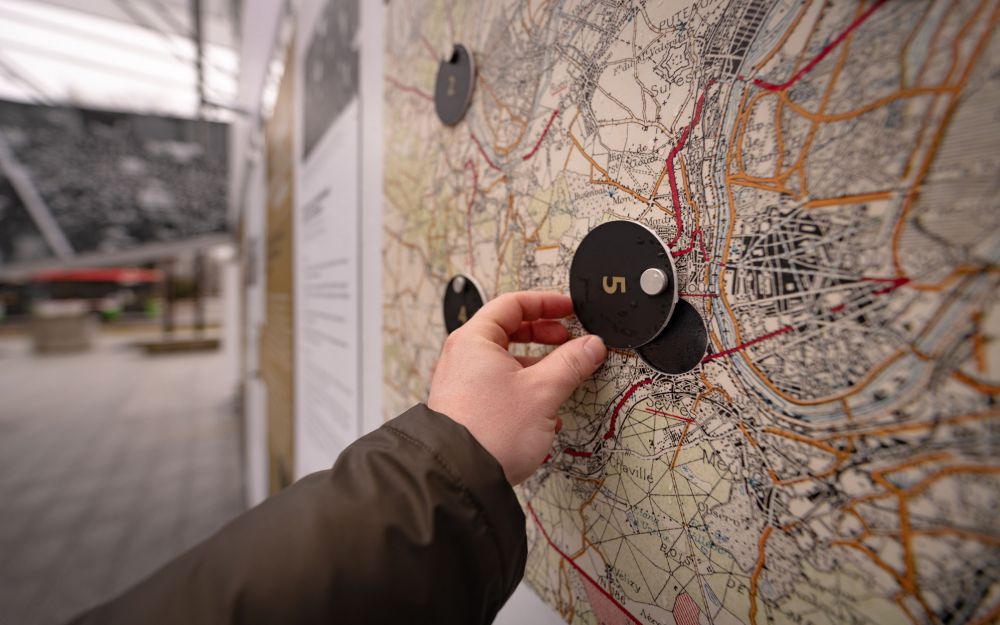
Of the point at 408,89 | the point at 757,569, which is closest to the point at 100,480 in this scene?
the point at 408,89

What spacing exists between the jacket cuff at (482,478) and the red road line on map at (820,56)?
0.33 metres

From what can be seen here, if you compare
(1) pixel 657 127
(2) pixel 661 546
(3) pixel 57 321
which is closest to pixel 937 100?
(1) pixel 657 127

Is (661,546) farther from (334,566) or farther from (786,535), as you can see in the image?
(334,566)

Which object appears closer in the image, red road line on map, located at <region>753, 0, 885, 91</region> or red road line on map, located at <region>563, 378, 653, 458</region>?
red road line on map, located at <region>753, 0, 885, 91</region>

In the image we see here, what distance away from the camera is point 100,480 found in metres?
3.93

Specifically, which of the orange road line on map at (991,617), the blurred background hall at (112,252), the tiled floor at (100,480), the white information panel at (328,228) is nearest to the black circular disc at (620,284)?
the orange road line on map at (991,617)

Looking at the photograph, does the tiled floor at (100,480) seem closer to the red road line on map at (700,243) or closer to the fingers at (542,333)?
the fingers at (542,333)

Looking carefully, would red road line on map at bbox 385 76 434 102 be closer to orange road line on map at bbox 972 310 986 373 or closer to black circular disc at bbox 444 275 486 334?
black circular disc at bbox 444 275 486 334

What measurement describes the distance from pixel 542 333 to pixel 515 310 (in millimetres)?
59

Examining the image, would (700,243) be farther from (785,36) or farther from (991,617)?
(991,617)

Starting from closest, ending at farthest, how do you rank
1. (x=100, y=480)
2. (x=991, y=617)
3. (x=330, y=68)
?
(x=991, y=617)
(x=330, y=68)
(x=100, y=480)

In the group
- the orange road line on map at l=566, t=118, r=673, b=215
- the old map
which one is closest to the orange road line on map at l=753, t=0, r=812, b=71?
the old map

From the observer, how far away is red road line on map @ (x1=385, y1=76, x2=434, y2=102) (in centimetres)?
65

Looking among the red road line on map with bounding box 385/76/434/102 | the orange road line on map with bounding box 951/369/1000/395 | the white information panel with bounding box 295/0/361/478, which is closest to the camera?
the orange road line on map with bounding box 951/369/1000/395
